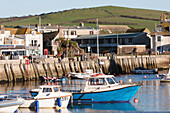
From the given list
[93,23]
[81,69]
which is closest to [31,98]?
[81,69]

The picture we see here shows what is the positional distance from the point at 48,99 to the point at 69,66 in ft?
121

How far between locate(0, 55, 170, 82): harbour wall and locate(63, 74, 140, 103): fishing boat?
2572 cm

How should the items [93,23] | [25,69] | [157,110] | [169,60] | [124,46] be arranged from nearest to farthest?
[157,110] → [25,69] → [169,60] → [124,46] → [93,23]

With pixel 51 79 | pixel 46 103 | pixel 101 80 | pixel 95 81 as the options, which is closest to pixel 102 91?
pixel 101 80

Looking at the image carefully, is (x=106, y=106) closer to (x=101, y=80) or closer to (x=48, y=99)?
(x=101, y=80)

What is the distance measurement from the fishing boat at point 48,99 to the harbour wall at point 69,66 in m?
26.5

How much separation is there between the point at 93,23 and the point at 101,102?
462 ft

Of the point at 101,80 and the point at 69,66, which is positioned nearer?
the point at 101,80

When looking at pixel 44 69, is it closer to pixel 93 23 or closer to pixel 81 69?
pixel 81 69

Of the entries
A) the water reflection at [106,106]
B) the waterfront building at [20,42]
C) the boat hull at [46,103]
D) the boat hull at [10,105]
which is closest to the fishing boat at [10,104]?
the boat hull at [10,105]

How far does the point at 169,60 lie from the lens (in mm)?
101812

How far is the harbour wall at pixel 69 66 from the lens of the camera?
240 feet

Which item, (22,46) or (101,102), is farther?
(22,46)

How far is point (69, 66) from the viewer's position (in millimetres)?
82438
